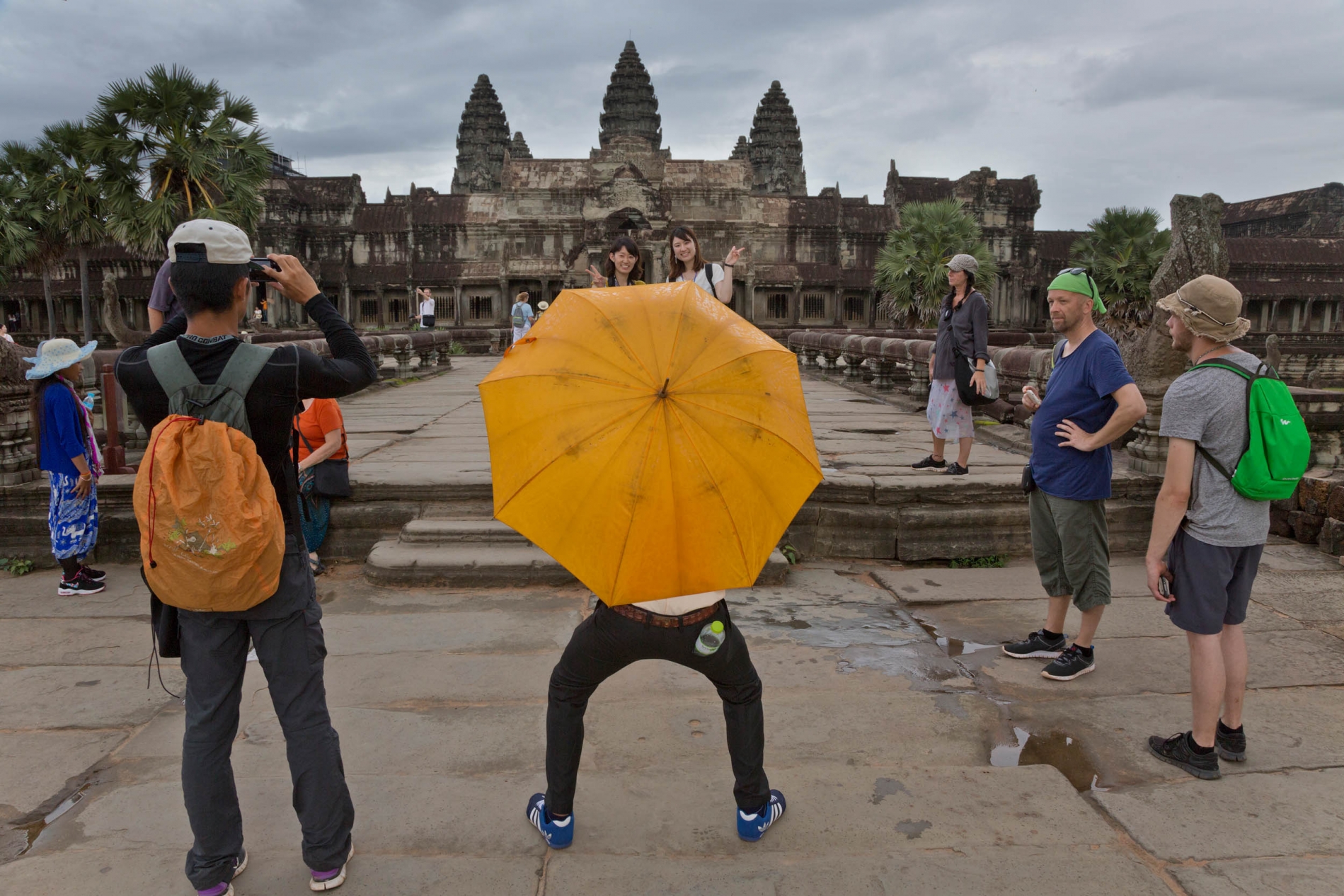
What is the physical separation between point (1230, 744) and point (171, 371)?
347 cm

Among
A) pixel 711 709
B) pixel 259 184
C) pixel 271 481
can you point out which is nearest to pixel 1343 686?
pixel 711 709

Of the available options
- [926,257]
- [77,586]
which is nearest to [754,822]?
[77,586]

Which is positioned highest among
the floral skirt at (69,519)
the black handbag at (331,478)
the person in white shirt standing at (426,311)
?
the person in white shirt standing at (426,311)

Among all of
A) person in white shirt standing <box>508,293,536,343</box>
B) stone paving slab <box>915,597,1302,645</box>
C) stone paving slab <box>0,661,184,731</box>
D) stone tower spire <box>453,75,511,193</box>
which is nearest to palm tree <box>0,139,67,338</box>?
person in white shirt standing <box>508,293,536,343</box>

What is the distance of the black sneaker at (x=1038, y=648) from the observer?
149 inches

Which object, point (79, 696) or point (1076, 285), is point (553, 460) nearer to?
point (1076, 285)

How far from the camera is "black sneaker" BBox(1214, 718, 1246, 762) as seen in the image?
2885 millimetres

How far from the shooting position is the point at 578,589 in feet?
15.6

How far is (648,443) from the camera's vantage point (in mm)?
1968

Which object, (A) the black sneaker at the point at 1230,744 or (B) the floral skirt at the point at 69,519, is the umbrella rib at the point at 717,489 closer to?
(A) the black sneaker at the point at 1230,744

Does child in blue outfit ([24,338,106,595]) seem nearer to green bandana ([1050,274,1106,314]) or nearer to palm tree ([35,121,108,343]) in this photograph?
green bandana ([1050,274,1106,314])

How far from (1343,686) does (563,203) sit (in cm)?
3886

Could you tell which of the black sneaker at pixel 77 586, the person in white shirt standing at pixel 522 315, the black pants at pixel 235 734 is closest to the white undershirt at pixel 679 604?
the black pants at pixel 235 734

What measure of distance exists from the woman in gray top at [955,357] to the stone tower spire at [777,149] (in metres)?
55.7
